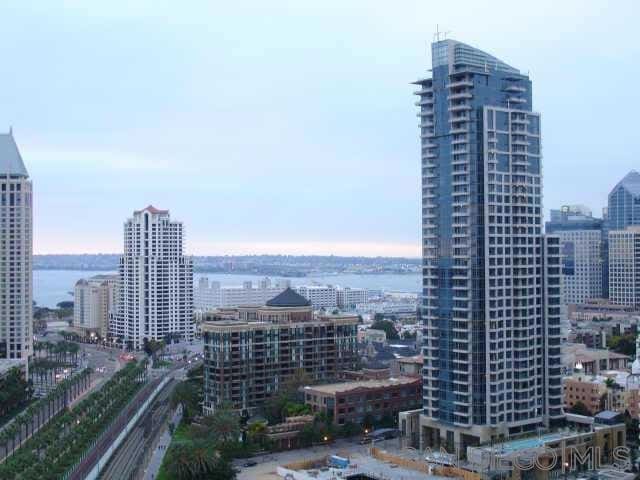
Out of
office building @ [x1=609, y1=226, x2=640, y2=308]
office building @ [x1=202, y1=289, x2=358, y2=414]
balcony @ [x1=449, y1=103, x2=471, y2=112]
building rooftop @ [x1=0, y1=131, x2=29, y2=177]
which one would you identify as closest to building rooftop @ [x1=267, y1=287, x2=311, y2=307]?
office building @ [x1=202, y1=289, x2=358, y2=414]

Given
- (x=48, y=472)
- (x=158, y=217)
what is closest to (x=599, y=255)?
(x=158, y=217)

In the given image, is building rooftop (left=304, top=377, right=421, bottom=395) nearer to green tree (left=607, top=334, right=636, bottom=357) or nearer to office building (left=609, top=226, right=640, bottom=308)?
green tree (left=607, top=334, right=636, bottom=357)

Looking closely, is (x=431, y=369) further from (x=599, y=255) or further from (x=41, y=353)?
(x=599, y=255)

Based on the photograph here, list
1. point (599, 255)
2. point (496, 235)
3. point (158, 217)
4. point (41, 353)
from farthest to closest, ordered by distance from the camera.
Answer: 1. point (599, 255)
2. point (158, 217)
3. point (41, 353)
4. point (496, 235)

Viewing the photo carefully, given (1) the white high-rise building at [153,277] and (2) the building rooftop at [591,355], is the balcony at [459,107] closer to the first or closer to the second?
(2) the building rooftop at [591,355]

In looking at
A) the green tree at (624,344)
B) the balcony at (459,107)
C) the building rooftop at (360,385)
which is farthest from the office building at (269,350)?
the green tree at (624,344)

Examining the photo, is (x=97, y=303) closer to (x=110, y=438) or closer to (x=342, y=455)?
(x=110, y=438)

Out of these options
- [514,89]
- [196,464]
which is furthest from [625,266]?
[196,464]
